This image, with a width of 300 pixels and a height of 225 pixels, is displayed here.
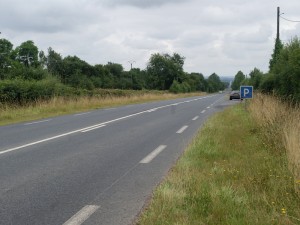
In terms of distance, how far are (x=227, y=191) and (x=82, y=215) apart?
1985 millimetres

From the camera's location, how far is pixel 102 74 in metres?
104

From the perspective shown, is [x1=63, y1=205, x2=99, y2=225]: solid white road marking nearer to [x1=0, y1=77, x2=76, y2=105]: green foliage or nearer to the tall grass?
the tall grass

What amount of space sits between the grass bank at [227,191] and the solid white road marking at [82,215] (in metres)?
0.69

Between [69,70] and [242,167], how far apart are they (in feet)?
292

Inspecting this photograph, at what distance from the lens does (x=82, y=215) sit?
478 cm

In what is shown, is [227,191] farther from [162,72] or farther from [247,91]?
[162,72]

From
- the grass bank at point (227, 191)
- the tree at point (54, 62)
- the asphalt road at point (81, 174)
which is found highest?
the tree at point (54, 62)

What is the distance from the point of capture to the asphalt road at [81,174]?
488cm

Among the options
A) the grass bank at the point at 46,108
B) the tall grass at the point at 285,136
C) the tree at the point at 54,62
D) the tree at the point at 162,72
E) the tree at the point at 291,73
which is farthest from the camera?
the tree at the point at 162,72

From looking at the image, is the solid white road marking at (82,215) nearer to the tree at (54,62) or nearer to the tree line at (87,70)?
the tree line at (87,70)

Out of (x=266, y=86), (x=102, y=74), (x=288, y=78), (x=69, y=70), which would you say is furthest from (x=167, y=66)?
(x=288, y=78)

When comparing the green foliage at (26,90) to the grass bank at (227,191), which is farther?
the green foliage at (26,90)

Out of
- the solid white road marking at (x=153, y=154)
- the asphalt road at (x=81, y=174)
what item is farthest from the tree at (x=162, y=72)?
the solid white road marking at (x=153, y=154)

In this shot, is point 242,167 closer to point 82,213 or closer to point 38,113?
point 82,213
